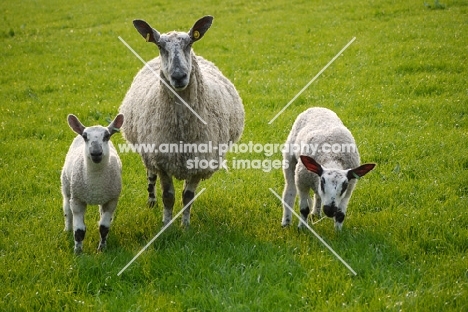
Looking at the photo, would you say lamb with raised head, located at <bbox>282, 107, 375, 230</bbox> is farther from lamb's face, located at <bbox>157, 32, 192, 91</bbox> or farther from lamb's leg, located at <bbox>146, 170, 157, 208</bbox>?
lamb's leg, located at <bbox>146, 170, 157, 208</bbox>

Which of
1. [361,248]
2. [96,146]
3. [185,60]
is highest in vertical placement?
[185,60]

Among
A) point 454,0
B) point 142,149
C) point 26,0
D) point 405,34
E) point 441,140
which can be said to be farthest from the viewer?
point 26,0

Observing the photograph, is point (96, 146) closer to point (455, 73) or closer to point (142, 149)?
point (142, 149)

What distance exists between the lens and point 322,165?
6.09 meters

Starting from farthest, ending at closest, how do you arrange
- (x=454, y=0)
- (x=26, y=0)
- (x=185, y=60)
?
(x=26, y=0) → (x=454, y=0) → (x=185, y=60)

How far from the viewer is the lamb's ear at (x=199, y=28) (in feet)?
20.2

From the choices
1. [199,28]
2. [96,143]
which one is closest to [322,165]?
[199,28]

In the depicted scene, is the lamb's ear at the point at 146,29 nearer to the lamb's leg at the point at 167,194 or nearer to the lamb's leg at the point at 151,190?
the lamb's leg at the point at 167,194

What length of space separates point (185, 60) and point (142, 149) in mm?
1448

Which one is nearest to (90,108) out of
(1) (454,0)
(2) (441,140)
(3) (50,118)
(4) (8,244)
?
(3) (50,118)

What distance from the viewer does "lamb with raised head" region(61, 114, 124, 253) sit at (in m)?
5.59

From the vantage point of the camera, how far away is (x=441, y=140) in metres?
8.71

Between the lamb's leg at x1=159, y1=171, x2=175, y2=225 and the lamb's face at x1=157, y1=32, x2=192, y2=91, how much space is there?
1.26 metres

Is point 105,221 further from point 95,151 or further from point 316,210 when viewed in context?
point 316,210
